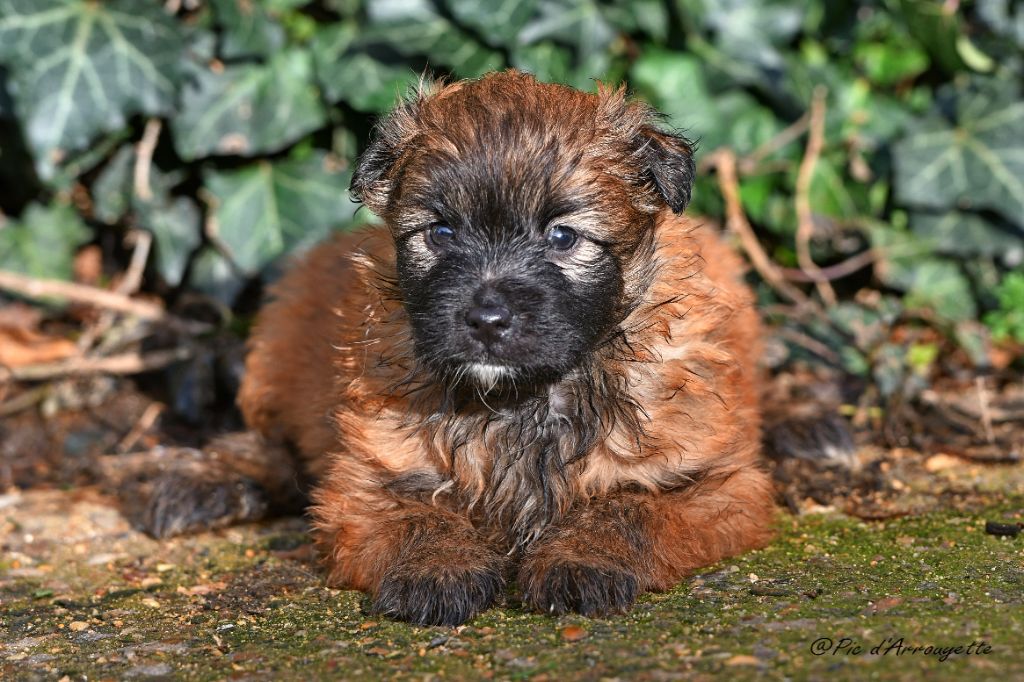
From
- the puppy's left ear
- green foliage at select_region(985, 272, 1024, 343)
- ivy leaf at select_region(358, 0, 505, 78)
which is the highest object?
ivy leaf at select_region(358, 0, 505, 78)

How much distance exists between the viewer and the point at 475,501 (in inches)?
156

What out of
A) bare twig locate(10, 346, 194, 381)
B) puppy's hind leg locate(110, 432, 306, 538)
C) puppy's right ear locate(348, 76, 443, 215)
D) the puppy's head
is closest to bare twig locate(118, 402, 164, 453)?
bare twig locate(10, 346, 194, 381)

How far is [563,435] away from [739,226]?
292cm

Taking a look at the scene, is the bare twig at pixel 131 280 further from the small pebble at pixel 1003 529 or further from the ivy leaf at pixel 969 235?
the small pebble at pixel 1003 529

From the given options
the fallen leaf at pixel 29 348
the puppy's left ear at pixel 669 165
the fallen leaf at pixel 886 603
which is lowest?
the fallen leaf at pixel 29 348

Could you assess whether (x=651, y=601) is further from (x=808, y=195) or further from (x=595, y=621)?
(x=808, y=195)

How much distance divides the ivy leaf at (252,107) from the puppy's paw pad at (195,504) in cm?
195

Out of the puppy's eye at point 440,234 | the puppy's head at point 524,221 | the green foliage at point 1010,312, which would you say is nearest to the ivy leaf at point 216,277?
the puppy's head at point 524,221

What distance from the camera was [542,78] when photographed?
5996 mm

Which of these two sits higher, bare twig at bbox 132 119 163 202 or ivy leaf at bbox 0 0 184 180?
ivy leaf at bbox 0 0 184 180

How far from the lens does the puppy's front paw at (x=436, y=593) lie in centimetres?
338

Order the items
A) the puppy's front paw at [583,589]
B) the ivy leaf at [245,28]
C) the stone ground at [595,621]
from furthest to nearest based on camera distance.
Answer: the ivy leaf at [245,28] → the puppy's front paw at [583,589] → the stone ground at [595,621]

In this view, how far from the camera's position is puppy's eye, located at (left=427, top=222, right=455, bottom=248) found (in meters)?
3.79

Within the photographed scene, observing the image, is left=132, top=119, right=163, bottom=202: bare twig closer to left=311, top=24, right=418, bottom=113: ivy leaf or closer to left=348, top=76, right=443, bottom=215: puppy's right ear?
left=311, top=24, right=418, bottom=113: ivy leaf
